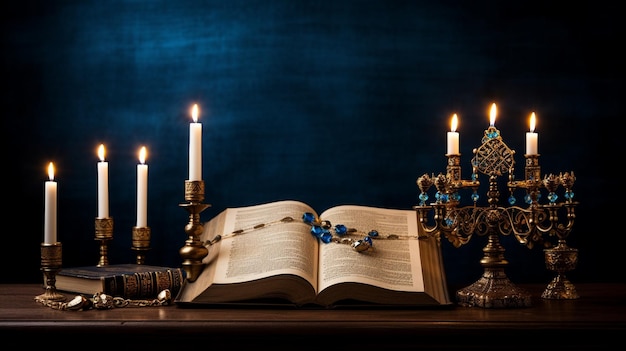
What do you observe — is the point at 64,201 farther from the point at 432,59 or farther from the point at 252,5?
the point at 432,59

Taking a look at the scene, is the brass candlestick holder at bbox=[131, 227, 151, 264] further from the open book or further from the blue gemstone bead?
the blue gemstone bead

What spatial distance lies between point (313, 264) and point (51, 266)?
479 mm

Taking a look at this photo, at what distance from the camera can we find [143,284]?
5.00 feet

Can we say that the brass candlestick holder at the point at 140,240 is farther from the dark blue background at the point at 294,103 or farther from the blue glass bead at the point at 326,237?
the blue glass bead at the point at 326,237

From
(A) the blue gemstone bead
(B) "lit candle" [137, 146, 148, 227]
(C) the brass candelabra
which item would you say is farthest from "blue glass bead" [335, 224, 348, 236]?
(B) "lit candle" [137, 146, 148, 227]

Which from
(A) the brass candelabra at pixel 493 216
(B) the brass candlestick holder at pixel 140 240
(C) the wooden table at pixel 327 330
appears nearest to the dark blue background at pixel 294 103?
(B) the brass candlestick holder at pixel 140 240

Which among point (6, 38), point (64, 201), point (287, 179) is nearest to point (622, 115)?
point (287, 179)

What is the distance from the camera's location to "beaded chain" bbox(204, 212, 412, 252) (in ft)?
4.95

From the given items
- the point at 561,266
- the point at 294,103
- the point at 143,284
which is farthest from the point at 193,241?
the point at 561,266

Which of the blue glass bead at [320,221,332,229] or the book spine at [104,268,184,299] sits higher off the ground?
the blue glass bead at [320,221,332,229]

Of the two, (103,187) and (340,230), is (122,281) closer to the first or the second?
(103,187)

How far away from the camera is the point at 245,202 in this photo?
1.91m

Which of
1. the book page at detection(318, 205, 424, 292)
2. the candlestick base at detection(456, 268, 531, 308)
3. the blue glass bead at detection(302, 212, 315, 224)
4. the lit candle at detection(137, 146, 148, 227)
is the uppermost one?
the lit candle at detection(137, 146, 148, 227)

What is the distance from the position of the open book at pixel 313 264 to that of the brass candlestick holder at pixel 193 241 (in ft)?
0.06
